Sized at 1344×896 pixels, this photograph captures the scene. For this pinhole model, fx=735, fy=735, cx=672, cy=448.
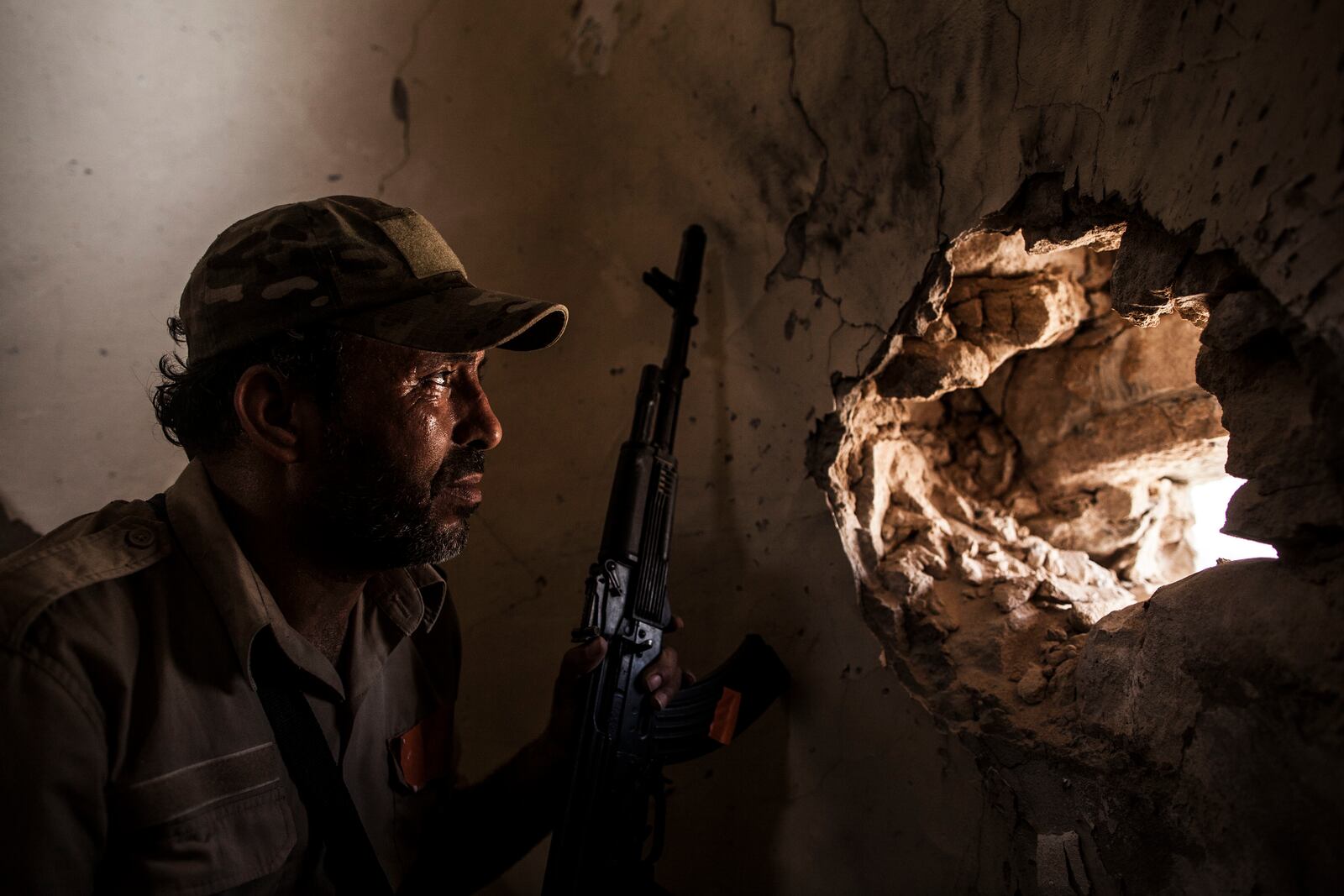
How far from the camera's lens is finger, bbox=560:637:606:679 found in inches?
50.3

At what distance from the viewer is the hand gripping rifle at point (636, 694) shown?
4.07 ft

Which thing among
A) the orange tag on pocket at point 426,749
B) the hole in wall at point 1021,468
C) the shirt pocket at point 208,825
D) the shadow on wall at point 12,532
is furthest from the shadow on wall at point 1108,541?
the shadow on wall at point 12,532

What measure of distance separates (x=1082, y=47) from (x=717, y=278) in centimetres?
79

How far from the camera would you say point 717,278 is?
159cm

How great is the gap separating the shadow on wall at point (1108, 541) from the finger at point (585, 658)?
18.9 inches

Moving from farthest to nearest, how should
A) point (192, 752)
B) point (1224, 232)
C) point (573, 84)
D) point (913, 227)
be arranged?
1. point (573, 84)
2. point (913, 227)
3. point (192, 752)
4. point (1224, 232)

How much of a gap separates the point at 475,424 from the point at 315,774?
52 centimetres

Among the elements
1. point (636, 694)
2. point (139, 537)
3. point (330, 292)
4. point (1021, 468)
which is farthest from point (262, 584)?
point (1021, 468)

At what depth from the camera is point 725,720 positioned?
1.35 m

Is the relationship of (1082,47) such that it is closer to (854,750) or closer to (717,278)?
(717,278)

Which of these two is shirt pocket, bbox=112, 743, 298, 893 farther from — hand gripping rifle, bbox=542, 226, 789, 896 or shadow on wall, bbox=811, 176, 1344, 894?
shadow on wall, bbox=811, 176, 1344, 894

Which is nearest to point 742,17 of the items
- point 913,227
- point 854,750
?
point 913,227

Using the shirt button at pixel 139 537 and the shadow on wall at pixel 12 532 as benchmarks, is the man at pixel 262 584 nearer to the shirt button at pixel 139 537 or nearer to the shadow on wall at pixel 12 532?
the shirt button at pixel 139 537

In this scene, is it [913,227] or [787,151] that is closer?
[913,227]
